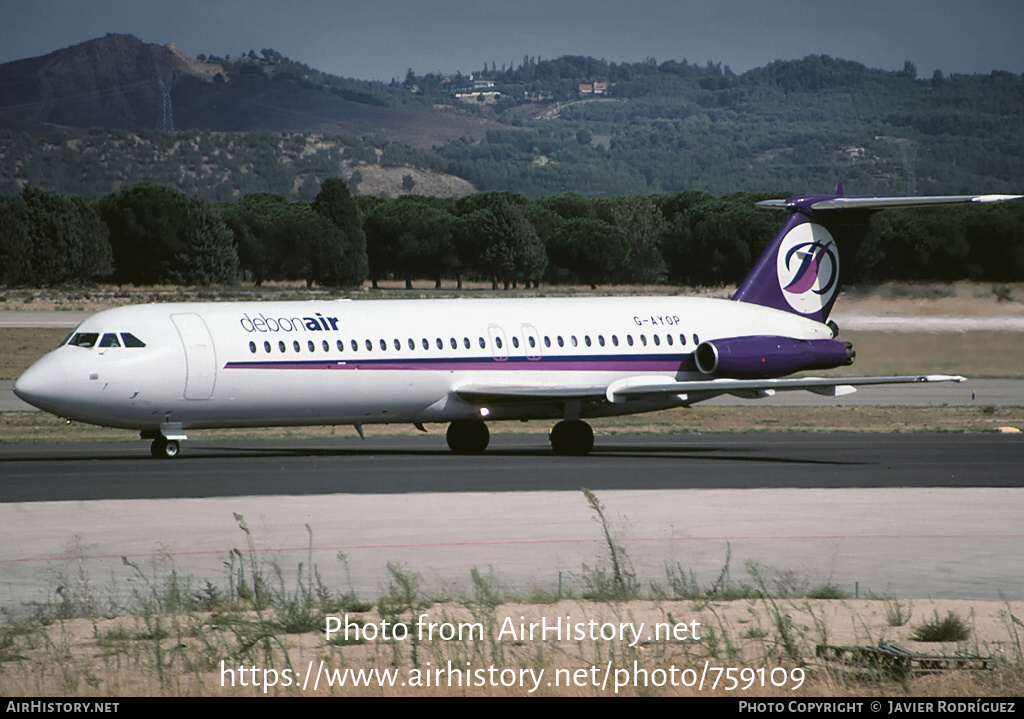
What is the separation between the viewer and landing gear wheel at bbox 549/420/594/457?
33.8 meters

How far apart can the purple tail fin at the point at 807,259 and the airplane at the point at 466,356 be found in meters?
0.04

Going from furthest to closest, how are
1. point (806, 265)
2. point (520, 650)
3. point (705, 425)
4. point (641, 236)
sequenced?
point (641, 236)
point (705, 425)
point (806, 265)
point (520, 650)

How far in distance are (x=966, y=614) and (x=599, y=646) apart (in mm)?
4022

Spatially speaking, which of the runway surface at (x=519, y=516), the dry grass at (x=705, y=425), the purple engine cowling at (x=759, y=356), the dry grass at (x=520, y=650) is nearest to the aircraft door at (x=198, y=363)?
the runway surface at (x=519, y=516)

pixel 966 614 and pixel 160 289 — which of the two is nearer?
pixel 966 614

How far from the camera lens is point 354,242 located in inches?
6083

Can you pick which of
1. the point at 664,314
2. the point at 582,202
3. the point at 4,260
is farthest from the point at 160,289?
the point at 664,314

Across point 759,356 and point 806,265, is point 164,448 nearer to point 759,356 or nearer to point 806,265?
point 759,356

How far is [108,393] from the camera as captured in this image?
29.5m

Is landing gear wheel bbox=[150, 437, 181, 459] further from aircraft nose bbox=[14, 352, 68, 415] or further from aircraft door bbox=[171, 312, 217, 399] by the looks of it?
aircraft nose bbox=[14, 352, 68, 415]

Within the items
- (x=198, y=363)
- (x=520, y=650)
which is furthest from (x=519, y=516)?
(x=198, y=363)

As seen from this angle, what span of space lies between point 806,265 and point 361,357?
12.3 metres

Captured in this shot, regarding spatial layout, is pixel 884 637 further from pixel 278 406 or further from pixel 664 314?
pixel 664 314
